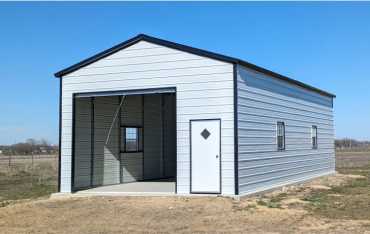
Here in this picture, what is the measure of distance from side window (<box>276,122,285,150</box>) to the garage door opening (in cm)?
400

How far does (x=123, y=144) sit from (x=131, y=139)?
2.07 ft

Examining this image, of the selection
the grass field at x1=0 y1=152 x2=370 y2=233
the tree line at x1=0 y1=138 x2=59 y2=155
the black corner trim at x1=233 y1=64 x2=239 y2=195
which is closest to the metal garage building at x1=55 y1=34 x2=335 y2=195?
the black corner trim at x1=233 y1=64 x2=239 y2=195

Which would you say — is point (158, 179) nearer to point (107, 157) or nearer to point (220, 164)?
point (107, 157)

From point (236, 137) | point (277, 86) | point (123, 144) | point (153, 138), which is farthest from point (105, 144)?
point (277, 86)

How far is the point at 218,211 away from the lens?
12.2m

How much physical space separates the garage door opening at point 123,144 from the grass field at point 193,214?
8.01 ft

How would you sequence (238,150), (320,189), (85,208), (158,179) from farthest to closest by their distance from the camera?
(158,179) < (320,189) < (238,150) < (85,208)

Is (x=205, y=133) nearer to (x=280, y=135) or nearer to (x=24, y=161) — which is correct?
(x=280, y=135)

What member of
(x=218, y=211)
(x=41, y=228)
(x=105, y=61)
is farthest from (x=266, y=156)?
(x=41, y=228)

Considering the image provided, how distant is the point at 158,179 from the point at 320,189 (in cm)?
653

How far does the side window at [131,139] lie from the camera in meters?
19.3

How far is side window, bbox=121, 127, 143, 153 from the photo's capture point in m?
19.3

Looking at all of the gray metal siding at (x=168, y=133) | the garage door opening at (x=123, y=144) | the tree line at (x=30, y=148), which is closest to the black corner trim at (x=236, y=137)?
the garage door opening at (x=123, y=144)

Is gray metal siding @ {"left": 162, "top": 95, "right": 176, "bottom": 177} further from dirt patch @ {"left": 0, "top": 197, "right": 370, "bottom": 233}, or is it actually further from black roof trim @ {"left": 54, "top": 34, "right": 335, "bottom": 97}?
dirt patch @ {"left": 0, "top": 197, "right": 370, "bottom": 233}
